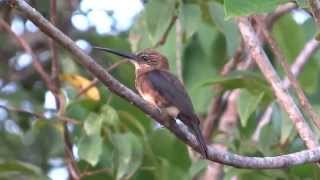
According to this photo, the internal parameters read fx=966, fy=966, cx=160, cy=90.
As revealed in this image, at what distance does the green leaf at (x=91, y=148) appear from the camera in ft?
12.5

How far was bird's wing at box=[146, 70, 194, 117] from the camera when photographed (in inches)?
133

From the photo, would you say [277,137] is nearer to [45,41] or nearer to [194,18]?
[194,18]

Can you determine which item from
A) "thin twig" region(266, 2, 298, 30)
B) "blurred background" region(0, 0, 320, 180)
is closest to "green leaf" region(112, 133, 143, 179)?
"blurred background" region(0, 0, 320, 180)

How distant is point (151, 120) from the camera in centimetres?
448

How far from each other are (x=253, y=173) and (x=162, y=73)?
0.54m

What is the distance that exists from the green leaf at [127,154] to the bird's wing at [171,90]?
35 cm

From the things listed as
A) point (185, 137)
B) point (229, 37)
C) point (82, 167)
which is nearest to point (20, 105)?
point (82, 167)

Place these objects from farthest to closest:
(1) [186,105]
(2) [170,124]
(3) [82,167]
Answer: (3) [82,167] → (1) [186,105] → (2) [170,124]

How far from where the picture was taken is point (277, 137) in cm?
427

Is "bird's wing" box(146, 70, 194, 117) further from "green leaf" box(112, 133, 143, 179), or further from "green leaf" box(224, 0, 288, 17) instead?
"green leaf" box(224, 0, 288, 17)

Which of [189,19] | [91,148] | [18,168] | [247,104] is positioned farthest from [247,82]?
[18,168]

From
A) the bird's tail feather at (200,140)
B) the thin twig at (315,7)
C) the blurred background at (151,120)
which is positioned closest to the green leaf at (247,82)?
the blurred background at (151,120)

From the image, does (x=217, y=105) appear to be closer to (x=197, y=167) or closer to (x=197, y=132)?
(x=197, y=167)

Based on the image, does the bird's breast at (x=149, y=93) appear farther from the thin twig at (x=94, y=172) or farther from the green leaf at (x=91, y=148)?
the thin twig at (x=94, y=172)
